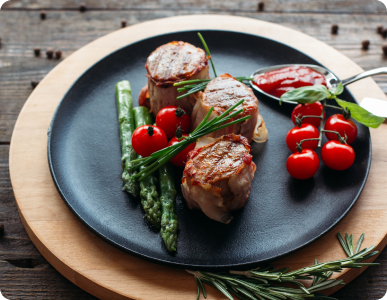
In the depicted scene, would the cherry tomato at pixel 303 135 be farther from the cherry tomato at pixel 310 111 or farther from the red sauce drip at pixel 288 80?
the red sauce drip at pixel 288 80

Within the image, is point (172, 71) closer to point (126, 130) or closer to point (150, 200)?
point (126, 130)

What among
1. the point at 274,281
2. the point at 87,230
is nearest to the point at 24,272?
the point at 87,230

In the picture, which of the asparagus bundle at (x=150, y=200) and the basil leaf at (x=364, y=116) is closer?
the asparagus bundle at (x=150, y=200)

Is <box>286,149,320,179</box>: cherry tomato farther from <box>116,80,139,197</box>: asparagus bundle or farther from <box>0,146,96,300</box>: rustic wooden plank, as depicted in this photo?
<box>0,146,96,300</box>: rustic wooden plank

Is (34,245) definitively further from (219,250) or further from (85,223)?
(219,250)

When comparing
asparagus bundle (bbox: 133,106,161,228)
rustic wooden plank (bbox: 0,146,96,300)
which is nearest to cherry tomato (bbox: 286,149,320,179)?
asparagus bundle (bbox: 133,106,161,228)

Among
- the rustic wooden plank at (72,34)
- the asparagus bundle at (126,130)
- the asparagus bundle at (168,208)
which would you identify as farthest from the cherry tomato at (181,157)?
the rustic wooden plank at (72,34)
